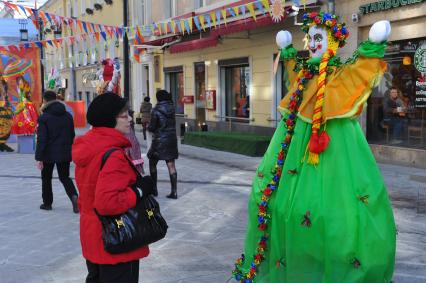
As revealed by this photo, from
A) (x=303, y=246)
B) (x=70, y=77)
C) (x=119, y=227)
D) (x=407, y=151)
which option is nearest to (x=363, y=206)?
(x=303, y=246)

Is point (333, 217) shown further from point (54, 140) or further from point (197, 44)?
point (197, 44)

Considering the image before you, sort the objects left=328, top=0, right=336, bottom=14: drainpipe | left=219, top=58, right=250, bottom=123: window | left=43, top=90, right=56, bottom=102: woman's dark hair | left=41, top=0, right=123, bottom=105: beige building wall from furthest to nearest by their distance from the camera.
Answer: left=41, top=0, right=123, bottom=105: beige building wall < left=219, top=58, right=250, bottom=123: window < left=328, top=0, right=336, bottom=14: drainpipe < left=43, top=90, right=56, bottom=102: woman's dark hair

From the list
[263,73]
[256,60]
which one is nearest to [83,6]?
[256,60]

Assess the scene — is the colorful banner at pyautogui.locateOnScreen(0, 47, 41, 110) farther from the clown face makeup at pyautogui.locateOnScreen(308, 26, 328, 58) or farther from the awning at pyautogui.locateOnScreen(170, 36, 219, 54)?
the clown face makeup at pyautogui.locateOnScreen(308, 26, 328, 58)

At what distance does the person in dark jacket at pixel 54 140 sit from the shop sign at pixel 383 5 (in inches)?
269

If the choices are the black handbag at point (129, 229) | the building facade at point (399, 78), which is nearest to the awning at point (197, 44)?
the building facade at point (399, 78)

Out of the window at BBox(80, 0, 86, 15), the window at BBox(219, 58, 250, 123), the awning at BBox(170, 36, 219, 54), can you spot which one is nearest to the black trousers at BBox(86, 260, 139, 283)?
the window at BBox(219, 58, 250, 123)

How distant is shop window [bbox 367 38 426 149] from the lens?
973 centimetres

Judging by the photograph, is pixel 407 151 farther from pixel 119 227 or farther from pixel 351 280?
pixel 119 227

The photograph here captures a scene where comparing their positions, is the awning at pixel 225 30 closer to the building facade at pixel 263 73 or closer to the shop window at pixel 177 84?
the building facade at pixel 263 73

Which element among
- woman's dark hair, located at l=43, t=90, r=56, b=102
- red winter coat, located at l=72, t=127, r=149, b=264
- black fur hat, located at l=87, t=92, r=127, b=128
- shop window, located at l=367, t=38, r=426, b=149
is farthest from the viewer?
shop window, located at l=367, t=38, r=426, b=149

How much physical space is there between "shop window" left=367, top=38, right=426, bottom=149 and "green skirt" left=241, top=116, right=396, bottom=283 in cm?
716

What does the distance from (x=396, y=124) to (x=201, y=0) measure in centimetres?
965

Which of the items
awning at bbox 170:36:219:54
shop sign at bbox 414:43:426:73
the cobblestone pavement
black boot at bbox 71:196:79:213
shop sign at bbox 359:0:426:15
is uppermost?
shop sign at bbox 359:0:426:15
